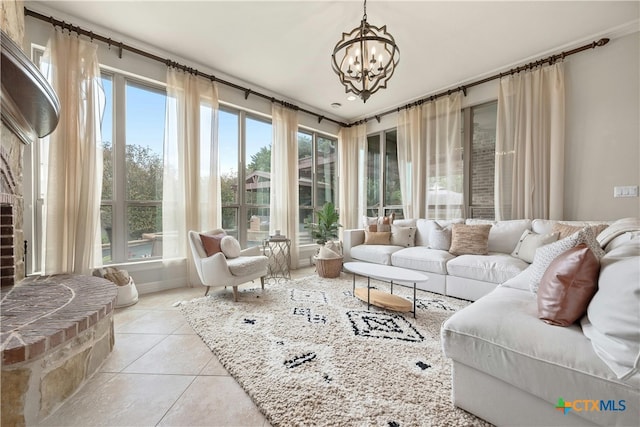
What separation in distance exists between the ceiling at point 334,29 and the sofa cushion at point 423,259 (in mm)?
2448

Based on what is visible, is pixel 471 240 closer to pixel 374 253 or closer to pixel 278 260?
pixel 374 253

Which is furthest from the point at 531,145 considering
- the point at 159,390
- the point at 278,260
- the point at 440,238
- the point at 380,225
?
the point at 159,390

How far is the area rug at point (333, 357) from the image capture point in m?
1.26

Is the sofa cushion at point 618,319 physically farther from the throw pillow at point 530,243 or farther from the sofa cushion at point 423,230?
the sofa cushion at point 423,230

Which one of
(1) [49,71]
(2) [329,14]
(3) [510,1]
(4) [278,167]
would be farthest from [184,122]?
(3) [510,1]

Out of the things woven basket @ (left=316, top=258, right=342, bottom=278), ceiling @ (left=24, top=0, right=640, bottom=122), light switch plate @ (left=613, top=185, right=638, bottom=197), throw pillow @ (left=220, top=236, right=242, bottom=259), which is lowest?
woven basket @ (left=316, top=258, right=342, bottom=278)

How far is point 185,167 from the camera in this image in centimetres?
334

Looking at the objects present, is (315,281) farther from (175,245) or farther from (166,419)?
(166,419)

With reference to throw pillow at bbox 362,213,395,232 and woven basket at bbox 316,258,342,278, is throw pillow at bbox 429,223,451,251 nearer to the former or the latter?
throw pillow at bbox 362,213,395,232

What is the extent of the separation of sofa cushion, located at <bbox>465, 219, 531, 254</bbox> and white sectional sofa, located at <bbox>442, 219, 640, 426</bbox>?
5.82ft

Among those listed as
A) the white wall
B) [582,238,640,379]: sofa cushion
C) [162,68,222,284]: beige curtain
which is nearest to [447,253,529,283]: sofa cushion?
the white wall

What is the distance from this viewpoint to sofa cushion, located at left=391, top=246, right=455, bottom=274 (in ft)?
9.87

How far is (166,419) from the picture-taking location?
125 cm

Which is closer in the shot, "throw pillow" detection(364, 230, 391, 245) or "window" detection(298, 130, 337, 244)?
"throw pillow" detection(364, 230, 391, 245)
